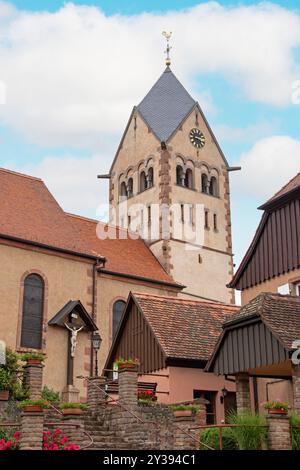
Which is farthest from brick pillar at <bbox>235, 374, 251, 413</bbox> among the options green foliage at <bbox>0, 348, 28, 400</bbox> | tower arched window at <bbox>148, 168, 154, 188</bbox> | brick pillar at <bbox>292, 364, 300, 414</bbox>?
tower arched window at <bbox>148, 168, 154, 188</bbox>

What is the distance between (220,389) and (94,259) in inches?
381

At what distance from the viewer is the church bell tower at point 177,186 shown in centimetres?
4278

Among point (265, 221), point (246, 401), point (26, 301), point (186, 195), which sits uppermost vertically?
point (186, 195)

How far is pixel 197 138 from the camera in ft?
157

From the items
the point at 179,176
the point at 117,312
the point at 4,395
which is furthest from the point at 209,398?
the point at 179,176

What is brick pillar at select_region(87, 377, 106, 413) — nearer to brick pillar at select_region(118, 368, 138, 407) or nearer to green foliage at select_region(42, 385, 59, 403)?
brick pillar at select_region(118, 368, 138, 407)

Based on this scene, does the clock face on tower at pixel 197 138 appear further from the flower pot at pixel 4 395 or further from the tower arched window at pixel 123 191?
the flower pot at pixel 4 395

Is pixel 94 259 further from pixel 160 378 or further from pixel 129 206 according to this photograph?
pixel 129 206

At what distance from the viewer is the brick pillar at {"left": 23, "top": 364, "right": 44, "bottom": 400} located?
2188cm

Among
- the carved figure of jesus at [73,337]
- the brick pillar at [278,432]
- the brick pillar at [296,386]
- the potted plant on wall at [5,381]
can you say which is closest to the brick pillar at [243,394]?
the brick pillar at [296,386]

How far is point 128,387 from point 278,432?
5.07m

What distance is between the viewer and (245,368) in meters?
19.8

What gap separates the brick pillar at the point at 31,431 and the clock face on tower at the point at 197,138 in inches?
1327
